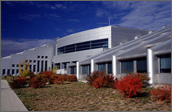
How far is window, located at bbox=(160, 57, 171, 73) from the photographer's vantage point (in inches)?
593

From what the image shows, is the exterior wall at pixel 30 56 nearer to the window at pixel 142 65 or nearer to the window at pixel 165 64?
the window at pixel 142 65

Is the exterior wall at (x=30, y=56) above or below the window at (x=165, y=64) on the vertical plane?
above

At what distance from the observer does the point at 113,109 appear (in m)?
7.73

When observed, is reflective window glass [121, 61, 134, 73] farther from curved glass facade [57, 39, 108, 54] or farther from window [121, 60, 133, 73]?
curved glass facade [57, 39, 108, 54]

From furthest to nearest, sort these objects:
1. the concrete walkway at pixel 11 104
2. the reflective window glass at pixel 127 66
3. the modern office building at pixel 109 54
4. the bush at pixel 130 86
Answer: the reflective window glass at pixel 127 66 < the modern office building at pixel 109 54 < the bush at pixel 130 86 < the concrete walkway at pixel 11 104

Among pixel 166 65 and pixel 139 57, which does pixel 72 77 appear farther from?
pixel 166 65

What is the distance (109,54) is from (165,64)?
941 cm

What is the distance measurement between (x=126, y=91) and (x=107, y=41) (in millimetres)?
32746

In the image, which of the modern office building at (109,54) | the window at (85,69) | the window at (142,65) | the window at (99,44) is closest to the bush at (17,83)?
the modern office building at (109,54)

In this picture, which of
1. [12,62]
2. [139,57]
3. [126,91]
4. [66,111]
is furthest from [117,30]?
[12,62]

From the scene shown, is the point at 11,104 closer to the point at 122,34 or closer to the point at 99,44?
the point at 99,44

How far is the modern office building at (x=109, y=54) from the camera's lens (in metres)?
15.5

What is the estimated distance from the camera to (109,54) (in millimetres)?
23734

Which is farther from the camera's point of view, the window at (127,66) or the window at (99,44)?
the window at (99,44)
